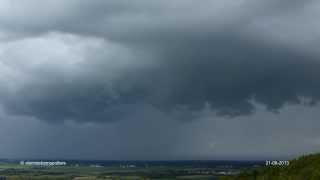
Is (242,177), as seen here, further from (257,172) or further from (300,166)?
(300,166)

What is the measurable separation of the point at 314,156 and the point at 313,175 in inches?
1629

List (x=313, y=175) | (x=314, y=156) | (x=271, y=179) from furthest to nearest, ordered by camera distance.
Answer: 1. (x=314, y=156)
2. (x=271, y=179)
3. (x=313, y=175)

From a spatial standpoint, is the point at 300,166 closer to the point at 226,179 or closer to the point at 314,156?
the point at 314,156

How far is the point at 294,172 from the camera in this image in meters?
158

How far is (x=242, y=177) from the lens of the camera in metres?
179

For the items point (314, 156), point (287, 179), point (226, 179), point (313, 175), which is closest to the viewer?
point (313, 175)

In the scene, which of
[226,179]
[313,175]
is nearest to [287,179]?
[313,175]

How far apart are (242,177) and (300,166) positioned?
912 inches

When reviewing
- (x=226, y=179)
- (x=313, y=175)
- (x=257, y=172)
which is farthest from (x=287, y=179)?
(x=226, y=179)

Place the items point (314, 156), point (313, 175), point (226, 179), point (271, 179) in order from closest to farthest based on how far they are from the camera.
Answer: point (313, 175) → point (271, 179) → point (314, 156) → point (226, 179)

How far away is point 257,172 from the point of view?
7092 inches

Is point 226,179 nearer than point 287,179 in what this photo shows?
No

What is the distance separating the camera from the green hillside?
14593 cm

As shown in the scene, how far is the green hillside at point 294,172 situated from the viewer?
145925 mm
